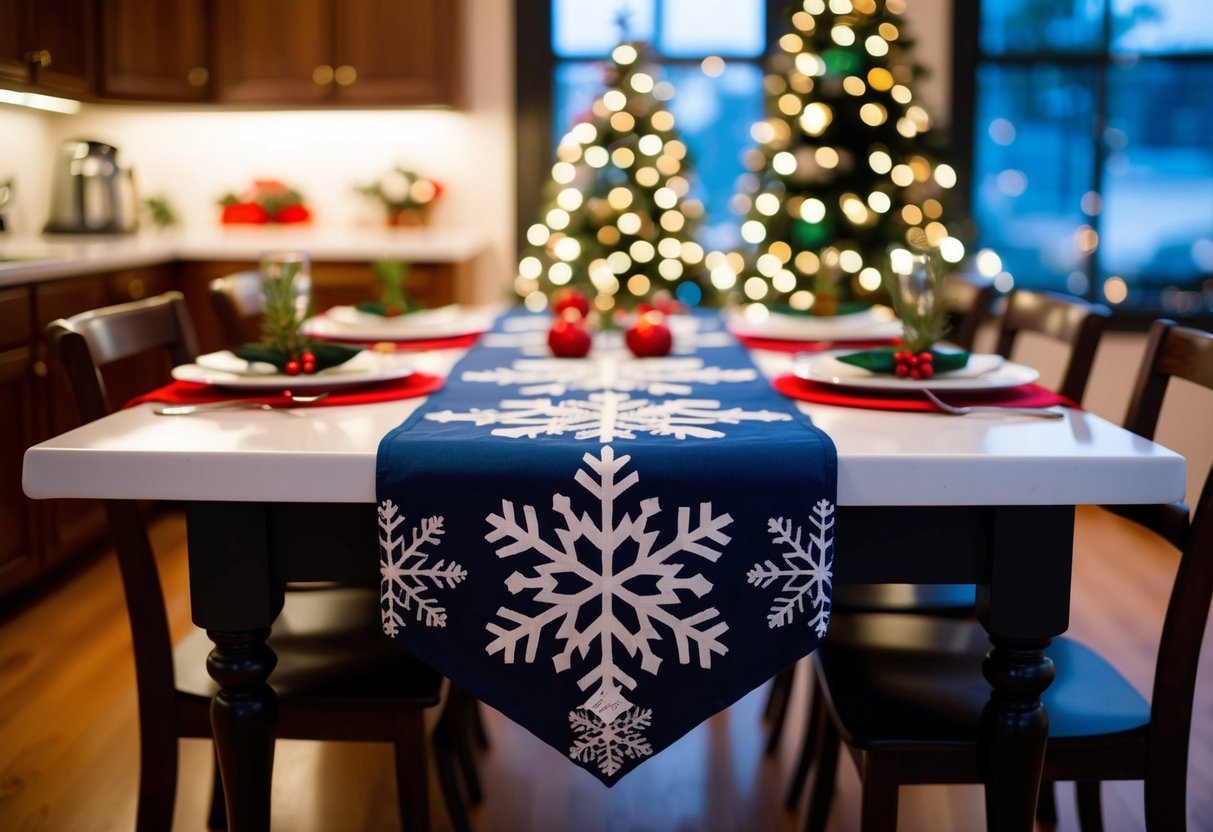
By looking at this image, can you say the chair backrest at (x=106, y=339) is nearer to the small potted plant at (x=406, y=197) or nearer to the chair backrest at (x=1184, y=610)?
the chair backrest at (x=1184, y=610)

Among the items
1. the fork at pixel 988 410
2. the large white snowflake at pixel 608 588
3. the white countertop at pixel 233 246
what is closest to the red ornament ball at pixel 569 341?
the fork at pixel 988 410

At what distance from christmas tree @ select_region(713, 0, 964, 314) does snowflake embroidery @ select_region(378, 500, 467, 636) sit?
3272 mm

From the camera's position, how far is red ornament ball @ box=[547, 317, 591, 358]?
214 centimetres

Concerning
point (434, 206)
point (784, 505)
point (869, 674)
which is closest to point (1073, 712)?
point (869, 674)

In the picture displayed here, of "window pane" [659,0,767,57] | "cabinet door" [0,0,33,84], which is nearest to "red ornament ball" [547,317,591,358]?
"cabinet door" [0,0,33,84]

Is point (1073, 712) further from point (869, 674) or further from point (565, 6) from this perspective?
point (565, 6)

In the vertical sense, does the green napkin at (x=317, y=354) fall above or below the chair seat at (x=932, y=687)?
above

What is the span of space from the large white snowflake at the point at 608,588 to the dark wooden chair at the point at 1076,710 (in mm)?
338

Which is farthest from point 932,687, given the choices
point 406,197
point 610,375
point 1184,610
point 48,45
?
point 406,197

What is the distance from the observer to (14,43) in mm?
3787

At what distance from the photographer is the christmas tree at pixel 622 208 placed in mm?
4703

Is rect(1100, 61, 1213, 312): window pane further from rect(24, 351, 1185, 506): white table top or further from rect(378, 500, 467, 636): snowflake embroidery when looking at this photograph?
rect(378, 500, 467, 636): snowflake embroidery

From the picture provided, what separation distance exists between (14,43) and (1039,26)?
3609 mm

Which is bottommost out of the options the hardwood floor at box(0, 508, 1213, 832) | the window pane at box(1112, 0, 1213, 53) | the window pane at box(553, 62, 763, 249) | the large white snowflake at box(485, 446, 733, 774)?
the hardwood floor at box(0, 508, 1213, 832)
